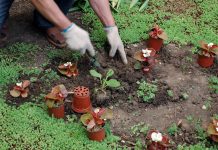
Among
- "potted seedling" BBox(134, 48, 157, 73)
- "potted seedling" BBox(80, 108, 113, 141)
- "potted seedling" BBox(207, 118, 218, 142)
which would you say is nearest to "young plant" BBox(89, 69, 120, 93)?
"potted seedling" BBox(134, 48, 157, 73)

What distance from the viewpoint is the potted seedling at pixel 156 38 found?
3888mm

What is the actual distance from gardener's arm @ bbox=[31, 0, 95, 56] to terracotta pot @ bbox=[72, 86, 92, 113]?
309 mm

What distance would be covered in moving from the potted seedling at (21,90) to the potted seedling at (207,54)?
1.48 metres

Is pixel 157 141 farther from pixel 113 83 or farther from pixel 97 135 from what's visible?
pixel 113 83

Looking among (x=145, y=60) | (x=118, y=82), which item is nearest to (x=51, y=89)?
(x=118, y=82)

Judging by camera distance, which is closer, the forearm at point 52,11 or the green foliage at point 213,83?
the forearm at point 52,11

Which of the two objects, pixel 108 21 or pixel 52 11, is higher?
pixel 52 11

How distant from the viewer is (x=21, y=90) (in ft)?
11.3

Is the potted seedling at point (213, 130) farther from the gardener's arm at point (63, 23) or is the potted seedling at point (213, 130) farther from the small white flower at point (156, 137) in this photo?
the gardener's arm at point (63, 23)

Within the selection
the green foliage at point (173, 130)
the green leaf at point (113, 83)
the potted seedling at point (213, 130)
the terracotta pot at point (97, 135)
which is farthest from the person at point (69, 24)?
the potted seedling at point (213, 130)

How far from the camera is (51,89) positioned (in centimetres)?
356

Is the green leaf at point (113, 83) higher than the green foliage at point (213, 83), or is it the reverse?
the green leaf at point (113, 83)

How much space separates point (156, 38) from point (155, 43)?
0.06 metres

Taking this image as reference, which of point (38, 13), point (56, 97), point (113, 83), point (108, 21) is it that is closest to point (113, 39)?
point (108, 21)
